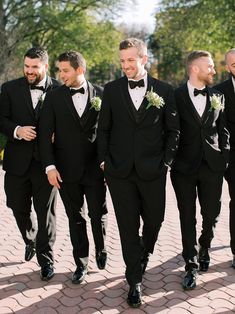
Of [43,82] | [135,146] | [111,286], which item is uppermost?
[43,82]

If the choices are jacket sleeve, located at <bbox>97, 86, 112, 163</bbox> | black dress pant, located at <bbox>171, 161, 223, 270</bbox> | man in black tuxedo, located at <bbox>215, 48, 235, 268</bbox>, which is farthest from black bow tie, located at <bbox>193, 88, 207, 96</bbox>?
jacket sleeve, located at <bbox>97, 86, 112, 163</bbox>

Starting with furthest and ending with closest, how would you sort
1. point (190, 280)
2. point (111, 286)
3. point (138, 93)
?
point (111, 286) < point (190, 280) < point (138, 93)

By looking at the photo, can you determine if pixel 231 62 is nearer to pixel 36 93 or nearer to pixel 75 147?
pixel 75 147

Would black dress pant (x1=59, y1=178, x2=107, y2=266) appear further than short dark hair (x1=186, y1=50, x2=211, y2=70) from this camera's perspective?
Yes

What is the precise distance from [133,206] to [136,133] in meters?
0.68

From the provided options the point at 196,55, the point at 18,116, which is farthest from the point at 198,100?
the point at 18,116

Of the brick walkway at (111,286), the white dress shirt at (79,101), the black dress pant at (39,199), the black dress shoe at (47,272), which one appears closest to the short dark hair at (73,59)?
the white dress shirt at (79,101)

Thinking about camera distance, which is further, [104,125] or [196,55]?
[196,55]

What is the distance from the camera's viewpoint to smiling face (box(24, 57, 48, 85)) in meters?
4.13

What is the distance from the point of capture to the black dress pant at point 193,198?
13.3 feet

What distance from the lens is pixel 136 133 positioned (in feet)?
12.2

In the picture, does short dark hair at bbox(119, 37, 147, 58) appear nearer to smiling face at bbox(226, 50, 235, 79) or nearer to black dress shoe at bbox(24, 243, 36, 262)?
smiling face at bbox(226, 50, 235, 79)

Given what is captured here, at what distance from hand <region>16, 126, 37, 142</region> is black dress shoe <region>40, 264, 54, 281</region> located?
1374 mm

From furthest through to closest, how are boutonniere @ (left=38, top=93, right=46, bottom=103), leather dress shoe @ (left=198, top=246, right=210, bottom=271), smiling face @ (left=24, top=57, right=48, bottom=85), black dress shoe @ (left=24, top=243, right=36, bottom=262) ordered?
1. black dress shoe @ (left=24, top=243, right=36, bottom=262)
2. leather dress shoe @ (left=198, top=246, right=210, bottom=271)
3. boutonniere @ (left=38, top=93, right=46, bottom=103)
4. smiling face @ (left=24, top=57, right=48, bottom=85)
